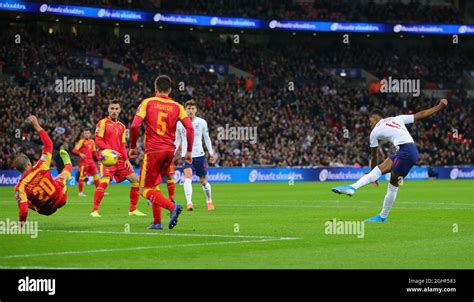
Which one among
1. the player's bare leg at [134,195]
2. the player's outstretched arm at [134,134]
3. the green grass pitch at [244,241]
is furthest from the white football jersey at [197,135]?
the player's outstretched arm at [134,134]

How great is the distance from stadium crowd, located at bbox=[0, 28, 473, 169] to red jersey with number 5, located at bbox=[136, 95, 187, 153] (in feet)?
90.3

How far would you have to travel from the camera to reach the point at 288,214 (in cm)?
2231

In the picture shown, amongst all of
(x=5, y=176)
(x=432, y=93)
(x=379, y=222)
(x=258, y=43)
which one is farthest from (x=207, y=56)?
(x=379, y=222)

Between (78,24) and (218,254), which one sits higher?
(78,24)

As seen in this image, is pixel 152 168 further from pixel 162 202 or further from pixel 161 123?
pixel 161 123

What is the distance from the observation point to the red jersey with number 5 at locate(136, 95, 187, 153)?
16234 mm

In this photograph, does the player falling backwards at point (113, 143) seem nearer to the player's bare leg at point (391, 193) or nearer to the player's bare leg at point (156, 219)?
the player's bare leg at point (156, 219)

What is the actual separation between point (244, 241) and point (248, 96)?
46188 mm

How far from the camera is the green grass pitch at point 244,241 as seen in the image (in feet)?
40.0

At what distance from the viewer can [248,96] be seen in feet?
200

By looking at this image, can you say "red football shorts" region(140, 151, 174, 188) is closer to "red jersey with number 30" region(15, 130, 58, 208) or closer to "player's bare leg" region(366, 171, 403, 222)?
"red jersey with number 30" region(15, 130, 58, 208)

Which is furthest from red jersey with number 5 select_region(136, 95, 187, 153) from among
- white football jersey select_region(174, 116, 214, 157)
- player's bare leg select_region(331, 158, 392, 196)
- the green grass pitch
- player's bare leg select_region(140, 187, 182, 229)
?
white football jersey select_region(174, 116, 214, 157)
